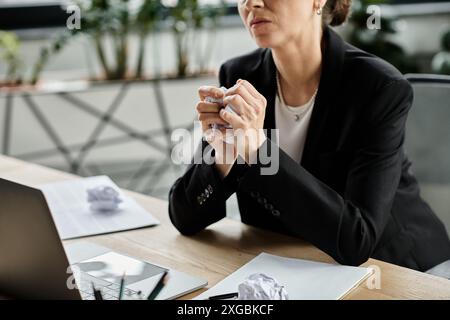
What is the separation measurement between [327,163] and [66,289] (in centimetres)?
69

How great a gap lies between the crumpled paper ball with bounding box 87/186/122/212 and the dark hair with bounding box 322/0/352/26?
2.17ft

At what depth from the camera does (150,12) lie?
12.2ft

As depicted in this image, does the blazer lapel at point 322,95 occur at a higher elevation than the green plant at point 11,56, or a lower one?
higher

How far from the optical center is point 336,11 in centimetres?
168

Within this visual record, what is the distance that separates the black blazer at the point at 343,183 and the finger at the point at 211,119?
0.34 ft

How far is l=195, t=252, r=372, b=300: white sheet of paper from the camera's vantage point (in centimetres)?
111

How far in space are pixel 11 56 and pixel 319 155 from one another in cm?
255

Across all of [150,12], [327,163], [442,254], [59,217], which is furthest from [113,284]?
[150,12]

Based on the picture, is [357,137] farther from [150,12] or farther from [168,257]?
[150,12]

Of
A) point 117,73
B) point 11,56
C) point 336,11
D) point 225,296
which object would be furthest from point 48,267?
point 117,73

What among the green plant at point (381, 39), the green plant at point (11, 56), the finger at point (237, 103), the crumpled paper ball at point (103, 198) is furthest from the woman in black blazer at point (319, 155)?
the green plant at point (381, 39)

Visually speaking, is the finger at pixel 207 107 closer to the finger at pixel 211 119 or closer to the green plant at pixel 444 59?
the finger at pixel 211 119

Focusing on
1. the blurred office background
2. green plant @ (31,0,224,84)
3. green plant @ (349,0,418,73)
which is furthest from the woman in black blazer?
green plant @ (349,0,418,73)

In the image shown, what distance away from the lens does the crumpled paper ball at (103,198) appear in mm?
1519
